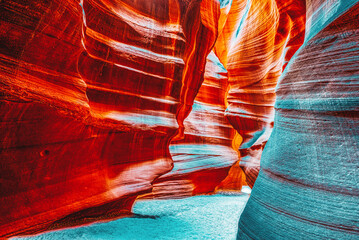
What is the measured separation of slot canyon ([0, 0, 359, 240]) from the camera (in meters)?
1.49

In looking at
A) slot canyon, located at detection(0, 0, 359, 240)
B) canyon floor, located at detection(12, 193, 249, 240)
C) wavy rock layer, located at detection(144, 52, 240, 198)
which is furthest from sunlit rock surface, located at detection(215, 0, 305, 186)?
canyon floor, located at detection(12, 193, 249, 240)

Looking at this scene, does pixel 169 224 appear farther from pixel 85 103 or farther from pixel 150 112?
pixel 85 103

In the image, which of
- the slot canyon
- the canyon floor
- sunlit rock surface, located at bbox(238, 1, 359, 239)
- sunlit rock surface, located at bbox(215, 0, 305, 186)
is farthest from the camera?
sunlit rock surface, located at bbox(215, 0, 305, 186)

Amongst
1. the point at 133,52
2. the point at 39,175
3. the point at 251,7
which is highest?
the point at 251,7

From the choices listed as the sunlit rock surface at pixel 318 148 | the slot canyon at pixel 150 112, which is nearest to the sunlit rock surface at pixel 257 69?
the slot canyon at pixel 150 112

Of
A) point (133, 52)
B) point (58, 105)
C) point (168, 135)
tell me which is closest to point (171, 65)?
point (133, 52)

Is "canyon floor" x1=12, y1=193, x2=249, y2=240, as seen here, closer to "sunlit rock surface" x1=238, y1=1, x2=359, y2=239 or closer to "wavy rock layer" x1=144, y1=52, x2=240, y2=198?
"wavy rock layer" x1=144, y1=52, x2=240, y2=198

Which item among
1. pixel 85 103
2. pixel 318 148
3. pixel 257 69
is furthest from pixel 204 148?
pixel 318 148

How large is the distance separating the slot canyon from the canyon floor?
0.49 ft

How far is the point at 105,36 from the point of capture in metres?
3.21

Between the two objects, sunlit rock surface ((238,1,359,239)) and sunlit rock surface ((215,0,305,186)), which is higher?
sunlit rock surface ((215,0,305,186))

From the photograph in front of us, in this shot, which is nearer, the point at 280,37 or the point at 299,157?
the point at 299,157

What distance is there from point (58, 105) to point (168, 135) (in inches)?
79.8

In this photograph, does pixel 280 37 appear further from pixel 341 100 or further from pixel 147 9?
pixel 341 100
